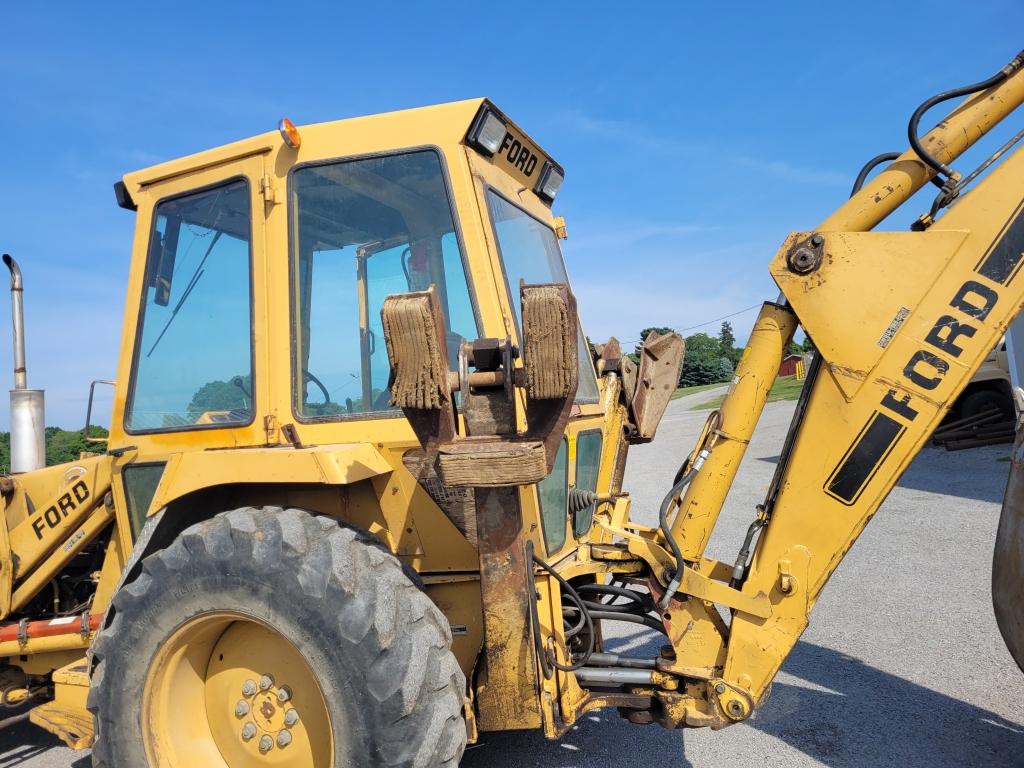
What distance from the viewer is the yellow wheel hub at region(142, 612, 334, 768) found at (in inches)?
99.6

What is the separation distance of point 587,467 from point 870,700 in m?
1.95

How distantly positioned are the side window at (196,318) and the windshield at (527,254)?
40.3 inches

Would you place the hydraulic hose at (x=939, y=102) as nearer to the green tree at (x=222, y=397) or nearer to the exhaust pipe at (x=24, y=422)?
the green tree at (x=222, y=397)

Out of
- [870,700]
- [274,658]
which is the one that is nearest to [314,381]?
[274,658]

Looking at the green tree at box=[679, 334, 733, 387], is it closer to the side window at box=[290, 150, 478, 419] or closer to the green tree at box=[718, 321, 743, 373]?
the green tree at box=[718, 321, 743, 373]

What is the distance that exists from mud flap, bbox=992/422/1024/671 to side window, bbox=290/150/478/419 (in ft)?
7.28

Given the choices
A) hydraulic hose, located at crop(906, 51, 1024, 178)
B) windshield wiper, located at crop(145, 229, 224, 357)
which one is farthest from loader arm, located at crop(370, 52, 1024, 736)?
windshield wiper, located at crop(145, 229, 224, 357)

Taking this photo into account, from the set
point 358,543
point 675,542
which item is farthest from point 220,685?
point 675,542

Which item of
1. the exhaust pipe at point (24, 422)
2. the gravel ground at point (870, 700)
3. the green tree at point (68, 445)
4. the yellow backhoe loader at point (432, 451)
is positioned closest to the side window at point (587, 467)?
the yellow backhoe loader at point (432, 451)

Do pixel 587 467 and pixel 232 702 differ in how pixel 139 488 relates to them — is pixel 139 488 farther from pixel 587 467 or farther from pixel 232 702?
pixel 587 467

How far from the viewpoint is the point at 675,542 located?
2770mm

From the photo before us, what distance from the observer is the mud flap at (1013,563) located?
2854 millimetres

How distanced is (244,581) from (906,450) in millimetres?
2229

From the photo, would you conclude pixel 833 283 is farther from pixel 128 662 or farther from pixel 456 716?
pixel 128 662
